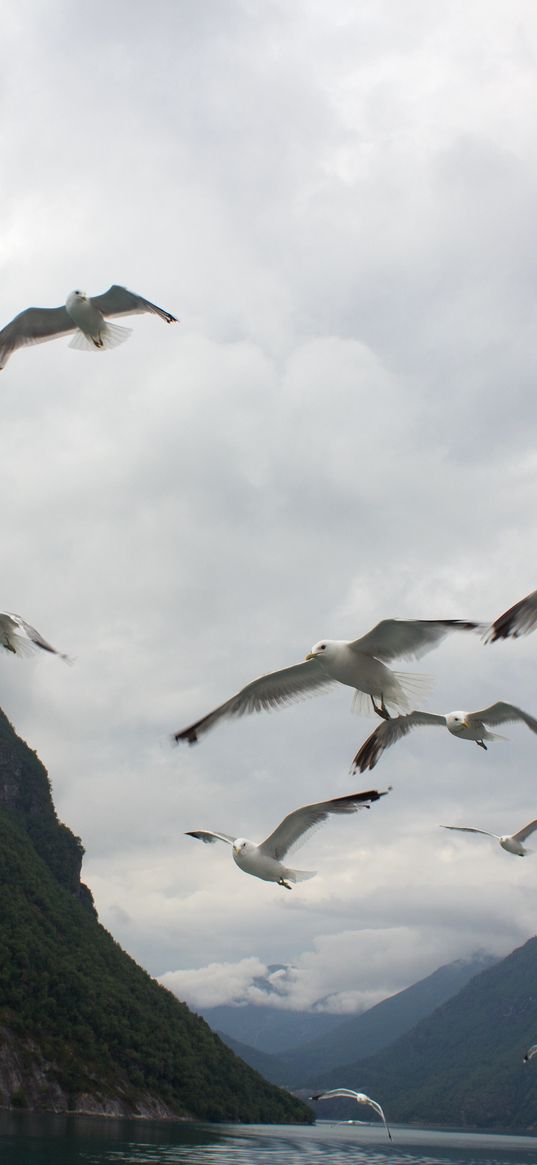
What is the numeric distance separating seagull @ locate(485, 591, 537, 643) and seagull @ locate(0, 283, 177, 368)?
10947mm

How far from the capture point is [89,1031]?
113 m

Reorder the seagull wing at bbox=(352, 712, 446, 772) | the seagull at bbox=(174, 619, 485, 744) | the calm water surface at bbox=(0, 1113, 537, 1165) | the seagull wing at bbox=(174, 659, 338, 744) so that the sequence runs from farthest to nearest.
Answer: the calm water surface at bbox=(0, 1113, 537, 1165) < the seagull wing at bbox=(352, 712, 446, 772) < the seagull wing at bbox=(174, 659, 338, 744) < the seagull at bbox=(174, 619, 485, 744)

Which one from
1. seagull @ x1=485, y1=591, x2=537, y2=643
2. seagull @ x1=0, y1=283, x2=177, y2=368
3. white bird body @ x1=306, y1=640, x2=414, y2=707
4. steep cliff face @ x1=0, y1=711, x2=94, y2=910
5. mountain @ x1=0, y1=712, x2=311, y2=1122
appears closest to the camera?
seagull @ x1=485, y1=591, x2=537, y2=643

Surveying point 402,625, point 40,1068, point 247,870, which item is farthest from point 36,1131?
point 402,625

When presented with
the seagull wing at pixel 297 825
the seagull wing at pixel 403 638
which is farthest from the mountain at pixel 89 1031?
the seagull wing at pixel 403 638

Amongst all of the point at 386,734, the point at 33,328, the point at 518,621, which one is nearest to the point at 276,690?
the point at 386,734

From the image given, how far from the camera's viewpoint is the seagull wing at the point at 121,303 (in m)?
20.8

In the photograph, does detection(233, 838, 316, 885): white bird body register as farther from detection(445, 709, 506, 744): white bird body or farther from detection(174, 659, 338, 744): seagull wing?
detection(445, 709, 506, 744): white bird body

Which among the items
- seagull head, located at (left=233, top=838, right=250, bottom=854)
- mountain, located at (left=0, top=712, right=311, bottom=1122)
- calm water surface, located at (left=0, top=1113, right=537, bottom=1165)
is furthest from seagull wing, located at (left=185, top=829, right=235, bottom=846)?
mountain, located at (left=0, top=712, right=311, bottom=1122)

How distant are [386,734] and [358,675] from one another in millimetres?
4717

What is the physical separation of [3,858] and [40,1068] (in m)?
43.7

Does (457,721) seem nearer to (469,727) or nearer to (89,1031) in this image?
(469,727)

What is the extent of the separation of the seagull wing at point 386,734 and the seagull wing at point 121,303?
9462 mm

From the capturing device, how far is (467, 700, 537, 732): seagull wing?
21.8 metres
